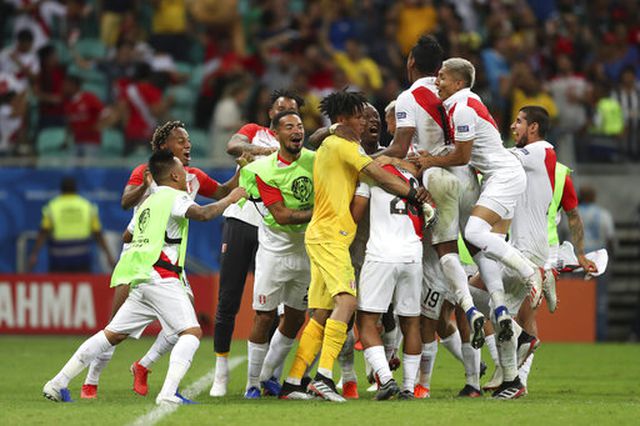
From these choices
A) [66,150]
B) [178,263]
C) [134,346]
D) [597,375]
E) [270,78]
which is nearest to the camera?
[178,263]

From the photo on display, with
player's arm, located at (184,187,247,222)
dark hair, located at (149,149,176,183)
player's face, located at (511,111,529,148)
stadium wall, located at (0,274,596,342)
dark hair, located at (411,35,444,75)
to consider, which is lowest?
stadium wall, located at (0,274,596,342)

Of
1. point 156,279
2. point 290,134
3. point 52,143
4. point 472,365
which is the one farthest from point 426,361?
point 52,143

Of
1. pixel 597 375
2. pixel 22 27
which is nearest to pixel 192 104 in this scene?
pixel 22 27

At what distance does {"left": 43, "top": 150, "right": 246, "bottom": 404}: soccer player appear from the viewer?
36.0 feet

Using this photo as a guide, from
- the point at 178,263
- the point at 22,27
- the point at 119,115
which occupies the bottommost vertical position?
the point at 178,263

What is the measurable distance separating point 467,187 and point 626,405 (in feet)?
7.54

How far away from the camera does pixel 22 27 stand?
78.5 ft

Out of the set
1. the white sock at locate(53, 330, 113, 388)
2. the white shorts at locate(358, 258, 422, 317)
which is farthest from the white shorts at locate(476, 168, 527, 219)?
the white sock at locate(53, 330, 113, 388)

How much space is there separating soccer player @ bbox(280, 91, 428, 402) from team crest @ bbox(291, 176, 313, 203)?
27 cm

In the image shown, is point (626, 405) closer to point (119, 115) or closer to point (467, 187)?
point (467, 187)

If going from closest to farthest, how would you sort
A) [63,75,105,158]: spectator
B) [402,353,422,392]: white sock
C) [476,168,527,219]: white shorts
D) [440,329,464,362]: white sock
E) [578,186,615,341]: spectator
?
1. [402,353,422,392]: white sock
2. [476,168,527,219]: white shorts
3. [440,329,464,362]: white sock
4. [578,186,615,341]: spectator
5. [63,75,105,158]: spectator

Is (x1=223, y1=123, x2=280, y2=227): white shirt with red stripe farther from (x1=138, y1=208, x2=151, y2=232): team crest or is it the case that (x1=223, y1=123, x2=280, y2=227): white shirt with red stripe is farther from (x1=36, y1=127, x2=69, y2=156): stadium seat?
(x1=36, y1=127, x2=69, y2=156): stadium seat

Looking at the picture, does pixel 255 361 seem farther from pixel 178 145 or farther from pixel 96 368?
pixel 178 145

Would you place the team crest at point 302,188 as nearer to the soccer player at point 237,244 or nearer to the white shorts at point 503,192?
the soccer player at point 237,244
